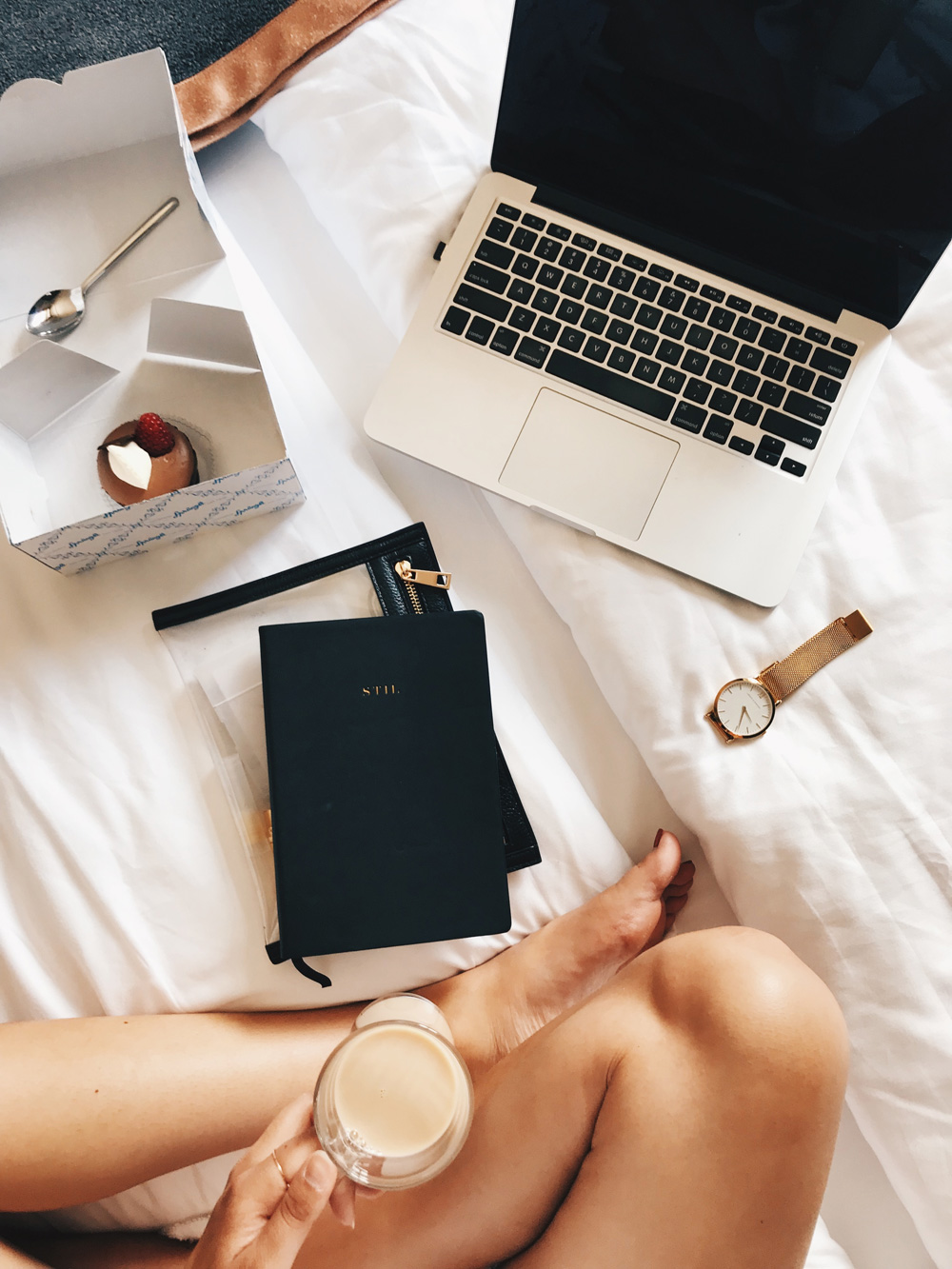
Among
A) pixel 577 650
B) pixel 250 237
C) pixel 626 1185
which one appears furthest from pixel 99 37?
pixel 626 1185

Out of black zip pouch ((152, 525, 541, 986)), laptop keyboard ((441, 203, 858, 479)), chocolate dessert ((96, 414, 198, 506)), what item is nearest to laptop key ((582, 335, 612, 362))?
laptop keyboard ((441, 203, 858, 479))

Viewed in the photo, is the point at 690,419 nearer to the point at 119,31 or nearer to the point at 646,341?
the point at 646,341

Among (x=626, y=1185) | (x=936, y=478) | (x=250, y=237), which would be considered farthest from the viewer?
(x=250, y=237)

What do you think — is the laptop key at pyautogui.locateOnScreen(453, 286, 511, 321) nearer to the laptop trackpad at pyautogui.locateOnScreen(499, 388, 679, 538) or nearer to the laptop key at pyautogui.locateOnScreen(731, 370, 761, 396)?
the laptop trackpad at pyautogui.locateOnScreen(499, 388, 679, 538)

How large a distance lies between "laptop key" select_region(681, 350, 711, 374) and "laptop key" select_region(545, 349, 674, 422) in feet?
0.10

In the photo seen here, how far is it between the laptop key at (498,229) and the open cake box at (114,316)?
0.24m

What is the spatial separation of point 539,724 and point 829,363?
0.41 metres

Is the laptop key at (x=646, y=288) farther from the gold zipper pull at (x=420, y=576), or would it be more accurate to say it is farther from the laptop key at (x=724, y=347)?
the gold zipper pull at (x=420, y=576)

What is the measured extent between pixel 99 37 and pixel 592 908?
104cm

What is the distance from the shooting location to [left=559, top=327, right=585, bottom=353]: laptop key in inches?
28.7

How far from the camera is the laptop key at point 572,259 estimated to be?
0.74 metres

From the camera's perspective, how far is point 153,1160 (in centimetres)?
68

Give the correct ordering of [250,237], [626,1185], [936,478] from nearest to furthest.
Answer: [626,1185]
[936,478]
[250,237]

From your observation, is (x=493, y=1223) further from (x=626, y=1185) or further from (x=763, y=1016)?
(x=763, y=1016)
